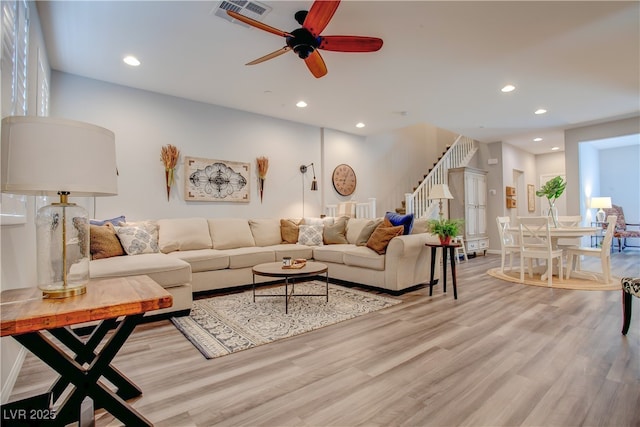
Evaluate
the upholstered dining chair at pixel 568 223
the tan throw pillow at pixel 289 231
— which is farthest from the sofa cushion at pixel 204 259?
the upholstered dining chair at pixel 568 223

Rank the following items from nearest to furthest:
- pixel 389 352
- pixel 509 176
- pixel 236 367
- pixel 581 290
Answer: pixel 236 367 → pixel 389 352 → pixel 581 290 → pixel 509 176

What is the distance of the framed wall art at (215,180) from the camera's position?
4.75 meters

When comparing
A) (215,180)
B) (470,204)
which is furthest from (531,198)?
(215,180)

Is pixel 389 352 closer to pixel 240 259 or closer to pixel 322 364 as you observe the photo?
pixel 322 364

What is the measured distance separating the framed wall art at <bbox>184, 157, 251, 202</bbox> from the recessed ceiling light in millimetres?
1396

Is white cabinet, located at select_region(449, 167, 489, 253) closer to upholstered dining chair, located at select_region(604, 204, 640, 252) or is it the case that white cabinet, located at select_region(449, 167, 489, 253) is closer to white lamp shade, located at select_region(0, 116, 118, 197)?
upholstered dining chair, located at select_region(604, 204, 640, 252)

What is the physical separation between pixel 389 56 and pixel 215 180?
3089 mm

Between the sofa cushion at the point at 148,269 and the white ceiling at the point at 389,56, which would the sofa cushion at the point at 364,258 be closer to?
the sofa cushion at the point at 148,269

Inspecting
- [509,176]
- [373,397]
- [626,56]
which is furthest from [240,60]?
[509,176]

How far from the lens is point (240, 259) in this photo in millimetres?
4023

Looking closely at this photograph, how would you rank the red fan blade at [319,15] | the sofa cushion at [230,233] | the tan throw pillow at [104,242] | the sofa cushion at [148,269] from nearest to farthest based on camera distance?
1. the red fan blade at [319,15]
2. the sofa cushion at [148,269]
3. the tan throw pillow at [104,242]
4. the sofa cushion at [230,233]

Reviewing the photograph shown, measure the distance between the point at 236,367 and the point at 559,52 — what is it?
447cm

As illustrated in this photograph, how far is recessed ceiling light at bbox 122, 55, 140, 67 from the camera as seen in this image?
3.53 metres

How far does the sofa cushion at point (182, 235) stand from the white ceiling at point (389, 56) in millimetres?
1861
